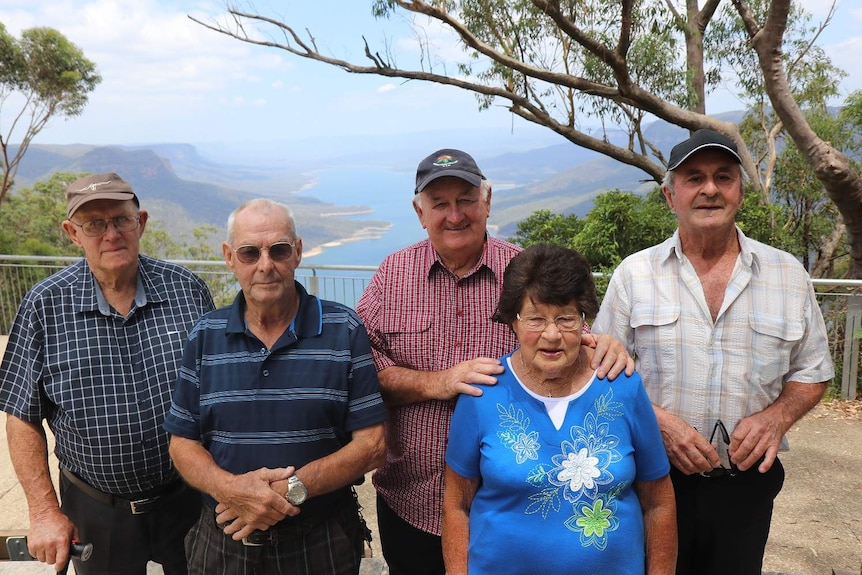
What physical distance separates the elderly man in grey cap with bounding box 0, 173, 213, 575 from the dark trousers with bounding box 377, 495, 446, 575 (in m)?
0.75

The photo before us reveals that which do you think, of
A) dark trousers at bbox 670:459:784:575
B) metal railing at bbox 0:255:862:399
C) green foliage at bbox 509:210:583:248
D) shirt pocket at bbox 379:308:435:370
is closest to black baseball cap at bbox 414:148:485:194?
shirt pocket at bbox 379:308:435:370

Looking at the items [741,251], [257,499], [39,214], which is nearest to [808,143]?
[741,251]

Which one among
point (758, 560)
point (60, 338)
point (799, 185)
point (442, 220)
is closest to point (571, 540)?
point (758, 560)

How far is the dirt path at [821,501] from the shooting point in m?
3.40

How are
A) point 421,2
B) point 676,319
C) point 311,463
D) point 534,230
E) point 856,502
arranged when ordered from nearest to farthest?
point 311,463 → point 676,319 → point 856,502 → point 534,230 → point 421,2

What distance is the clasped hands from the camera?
5.76 feet

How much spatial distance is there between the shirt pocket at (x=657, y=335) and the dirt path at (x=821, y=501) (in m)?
1.68

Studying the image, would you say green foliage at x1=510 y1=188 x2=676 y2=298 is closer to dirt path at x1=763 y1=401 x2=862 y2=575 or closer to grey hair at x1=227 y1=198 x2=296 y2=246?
dirt path at x1=763 y1=401 x2=862 y2=575

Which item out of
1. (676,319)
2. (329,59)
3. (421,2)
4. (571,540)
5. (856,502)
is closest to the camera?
(571,540)

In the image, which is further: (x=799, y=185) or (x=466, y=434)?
(x=799, y=185)

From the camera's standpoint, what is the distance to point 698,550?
2.08m

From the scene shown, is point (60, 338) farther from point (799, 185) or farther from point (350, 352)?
point (799, 185)

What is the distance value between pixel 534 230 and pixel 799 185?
27.7 ft

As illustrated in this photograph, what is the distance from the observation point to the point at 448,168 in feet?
6.61
